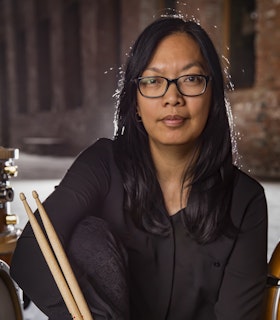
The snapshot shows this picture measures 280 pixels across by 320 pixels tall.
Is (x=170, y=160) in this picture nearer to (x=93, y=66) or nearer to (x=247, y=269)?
(x=247, y=269)

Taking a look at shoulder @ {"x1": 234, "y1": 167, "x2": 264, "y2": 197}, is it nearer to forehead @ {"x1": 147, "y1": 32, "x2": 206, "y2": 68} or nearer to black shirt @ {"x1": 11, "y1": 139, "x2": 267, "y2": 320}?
black shirt @ {"x1": 11, "y1": 139, "x2": 267, "y2": 320}

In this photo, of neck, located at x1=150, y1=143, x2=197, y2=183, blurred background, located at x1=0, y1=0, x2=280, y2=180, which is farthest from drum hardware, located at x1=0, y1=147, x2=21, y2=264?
blurred background, located at x1=0, y1=0, x2=280, y2=180

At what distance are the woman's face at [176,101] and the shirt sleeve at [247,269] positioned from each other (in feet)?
0.76

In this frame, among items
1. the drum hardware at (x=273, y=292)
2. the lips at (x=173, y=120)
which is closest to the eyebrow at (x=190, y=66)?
the lips at (x=173, y=120)

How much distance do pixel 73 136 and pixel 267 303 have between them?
10.0m

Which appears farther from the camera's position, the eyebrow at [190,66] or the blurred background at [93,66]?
the blurred background at [93,66]

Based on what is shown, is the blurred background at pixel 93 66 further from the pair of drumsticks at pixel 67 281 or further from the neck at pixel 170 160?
the pair of drumsticks at pixel 67 281

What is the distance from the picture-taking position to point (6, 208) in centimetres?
176

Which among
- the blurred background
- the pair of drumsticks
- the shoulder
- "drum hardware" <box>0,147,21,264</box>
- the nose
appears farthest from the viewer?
the blurred background

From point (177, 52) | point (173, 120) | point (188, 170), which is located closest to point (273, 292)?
point (188, 170)

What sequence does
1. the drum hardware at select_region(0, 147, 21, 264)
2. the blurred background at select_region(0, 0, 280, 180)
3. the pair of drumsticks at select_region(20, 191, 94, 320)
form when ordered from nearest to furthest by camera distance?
the pair of drumsticks at select_region(20, 191, 94, 320) < the drum hardware at select_region(0, 147, 21, 264) < the blurred background at select_region(0, 0, 280, 180)

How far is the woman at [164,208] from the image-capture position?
1219 mm

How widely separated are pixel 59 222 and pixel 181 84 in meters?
0.43

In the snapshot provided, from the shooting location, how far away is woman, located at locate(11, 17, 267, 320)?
4.00 ft
